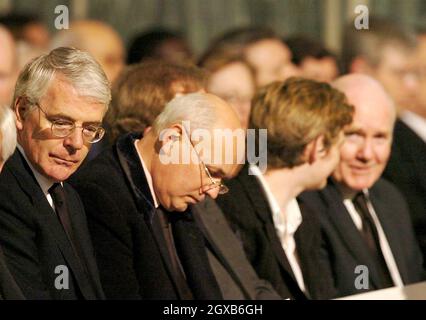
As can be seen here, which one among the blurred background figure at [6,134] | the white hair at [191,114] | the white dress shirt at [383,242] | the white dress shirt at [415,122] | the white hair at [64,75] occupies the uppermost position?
the white hair at [64,75]

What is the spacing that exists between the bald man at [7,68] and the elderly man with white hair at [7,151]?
6.78 ft

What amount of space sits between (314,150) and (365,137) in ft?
2.62

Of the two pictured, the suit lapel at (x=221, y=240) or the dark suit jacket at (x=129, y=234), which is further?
the suit lapel at (x=221, y=240)

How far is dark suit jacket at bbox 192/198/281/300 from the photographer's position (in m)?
6.88

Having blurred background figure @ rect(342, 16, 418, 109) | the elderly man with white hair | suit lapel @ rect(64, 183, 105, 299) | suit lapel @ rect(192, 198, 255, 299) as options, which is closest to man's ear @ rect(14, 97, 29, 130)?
the elderly man with white hair

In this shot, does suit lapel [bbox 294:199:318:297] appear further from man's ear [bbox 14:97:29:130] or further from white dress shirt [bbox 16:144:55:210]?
man's ear [bbox 14:97:29:130]

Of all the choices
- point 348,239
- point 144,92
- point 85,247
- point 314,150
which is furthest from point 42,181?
point 348,239

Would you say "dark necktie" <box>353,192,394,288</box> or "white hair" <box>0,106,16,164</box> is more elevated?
"white hair" <box>0,106,16,164</box>

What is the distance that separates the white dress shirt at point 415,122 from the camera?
9.78 metres

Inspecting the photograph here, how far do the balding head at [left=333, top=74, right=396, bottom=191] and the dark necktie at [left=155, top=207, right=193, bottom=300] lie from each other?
1886mm

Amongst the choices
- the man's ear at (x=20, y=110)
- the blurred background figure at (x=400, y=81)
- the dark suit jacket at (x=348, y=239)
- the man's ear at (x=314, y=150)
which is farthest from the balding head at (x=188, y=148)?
the blurred background figure at (x=400, y=81)

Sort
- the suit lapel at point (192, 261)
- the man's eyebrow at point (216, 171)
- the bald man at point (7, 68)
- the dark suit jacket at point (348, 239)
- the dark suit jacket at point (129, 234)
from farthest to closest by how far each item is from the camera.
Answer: the dark suit jacket at point (348, 239), the bald man at point (7, 68), the suit lapel at point (192, 261), the man's eyebrow at point (216, 171), the dark suit jacket at point (129, 234)

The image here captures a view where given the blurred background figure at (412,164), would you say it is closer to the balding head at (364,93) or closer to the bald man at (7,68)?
the balding head at (364,93)

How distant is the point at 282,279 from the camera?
7285mm
